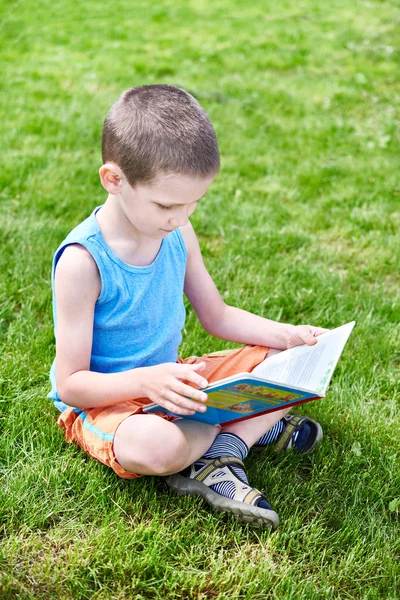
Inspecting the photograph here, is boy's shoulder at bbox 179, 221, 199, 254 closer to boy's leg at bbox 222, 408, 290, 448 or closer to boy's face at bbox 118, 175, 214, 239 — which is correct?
boy's face at bbox 118, 175, 214, 239

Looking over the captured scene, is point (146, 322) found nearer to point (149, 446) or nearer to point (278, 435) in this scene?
point (149, 446)

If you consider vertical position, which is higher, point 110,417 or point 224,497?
point 110,417

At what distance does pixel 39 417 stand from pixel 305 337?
36.2 inches

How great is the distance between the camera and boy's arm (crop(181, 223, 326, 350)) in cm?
241

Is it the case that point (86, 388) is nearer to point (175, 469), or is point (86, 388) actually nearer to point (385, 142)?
point (175, 469)

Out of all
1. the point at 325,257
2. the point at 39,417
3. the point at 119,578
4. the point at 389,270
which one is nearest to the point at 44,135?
the point at 325,257

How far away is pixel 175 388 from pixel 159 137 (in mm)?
664

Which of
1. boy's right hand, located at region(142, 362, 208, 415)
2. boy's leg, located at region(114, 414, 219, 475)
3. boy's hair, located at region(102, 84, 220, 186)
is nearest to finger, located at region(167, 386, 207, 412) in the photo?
boy's right hand, located at region(142, 362, 208, 415)

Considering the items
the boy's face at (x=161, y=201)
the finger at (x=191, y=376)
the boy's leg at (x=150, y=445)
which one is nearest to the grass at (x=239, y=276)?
the boy's leg at (x=150, y=445)

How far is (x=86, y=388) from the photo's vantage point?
6.73 ft

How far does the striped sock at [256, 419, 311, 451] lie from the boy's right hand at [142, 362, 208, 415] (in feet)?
1.83

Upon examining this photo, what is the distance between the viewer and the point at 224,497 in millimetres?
2090

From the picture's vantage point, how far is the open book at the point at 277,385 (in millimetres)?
1886

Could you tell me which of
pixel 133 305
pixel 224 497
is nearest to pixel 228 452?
pixel 224 497
